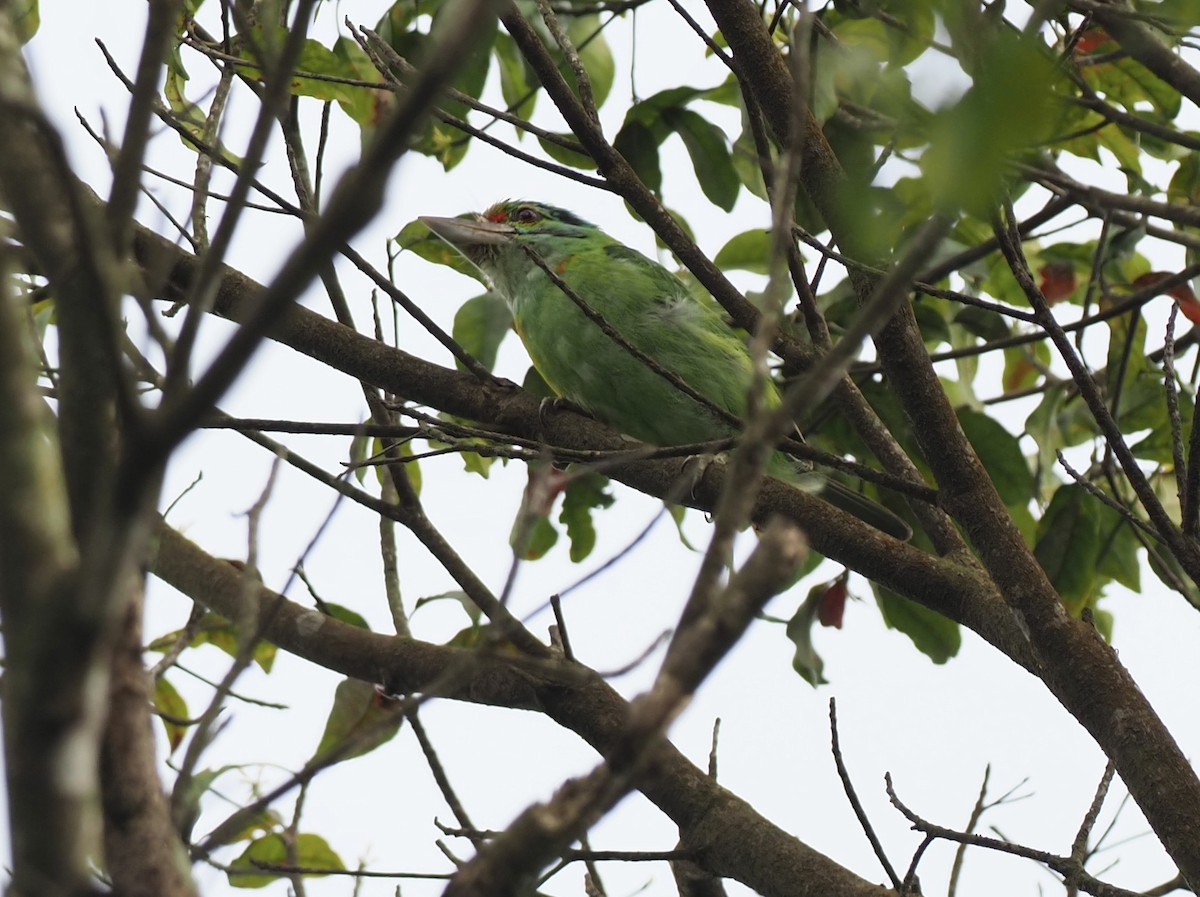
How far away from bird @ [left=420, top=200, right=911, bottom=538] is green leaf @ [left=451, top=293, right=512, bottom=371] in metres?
0.23

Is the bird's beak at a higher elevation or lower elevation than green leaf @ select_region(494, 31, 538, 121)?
higher

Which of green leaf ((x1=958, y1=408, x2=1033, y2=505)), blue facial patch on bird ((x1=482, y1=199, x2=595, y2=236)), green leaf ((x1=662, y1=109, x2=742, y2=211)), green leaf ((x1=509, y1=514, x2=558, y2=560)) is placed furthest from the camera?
blue facial patch on bird ((x1=482, y1=199, x2=595, y2=236))

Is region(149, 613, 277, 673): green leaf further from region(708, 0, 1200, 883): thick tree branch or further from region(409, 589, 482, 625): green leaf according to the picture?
region(708, 0, 1200, 883): thick tree branch

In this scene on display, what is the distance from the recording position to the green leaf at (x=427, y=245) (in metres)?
3.48

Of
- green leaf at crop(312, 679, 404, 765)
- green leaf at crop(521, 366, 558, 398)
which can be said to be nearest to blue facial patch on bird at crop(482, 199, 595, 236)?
green leaf at crop(521, 366, 558, 398)

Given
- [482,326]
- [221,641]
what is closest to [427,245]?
A: [482,326]

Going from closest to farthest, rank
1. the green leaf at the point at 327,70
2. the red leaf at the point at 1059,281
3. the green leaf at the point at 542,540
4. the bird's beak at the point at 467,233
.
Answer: the green leaf at the point at 327,70 → the red leaf at the point at 1059,281 → the green leaf at the point at 542,540 → the bird's beak at the point at 467,233

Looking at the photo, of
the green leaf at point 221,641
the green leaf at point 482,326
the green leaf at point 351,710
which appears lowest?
the green leaf at point 351,710

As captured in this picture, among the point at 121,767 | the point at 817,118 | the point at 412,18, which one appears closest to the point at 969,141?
the point at 121,767

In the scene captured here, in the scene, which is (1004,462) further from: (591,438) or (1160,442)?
(591,438)

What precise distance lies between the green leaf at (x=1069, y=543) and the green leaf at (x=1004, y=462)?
0.18m

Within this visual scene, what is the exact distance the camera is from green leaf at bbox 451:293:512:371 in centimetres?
347

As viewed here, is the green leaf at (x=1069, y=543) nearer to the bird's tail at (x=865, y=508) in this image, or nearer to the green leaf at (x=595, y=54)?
the bird's tail at (x=865, y=508)

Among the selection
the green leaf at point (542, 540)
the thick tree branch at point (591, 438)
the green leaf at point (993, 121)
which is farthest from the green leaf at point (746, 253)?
the green leaf at point (993, 121)
